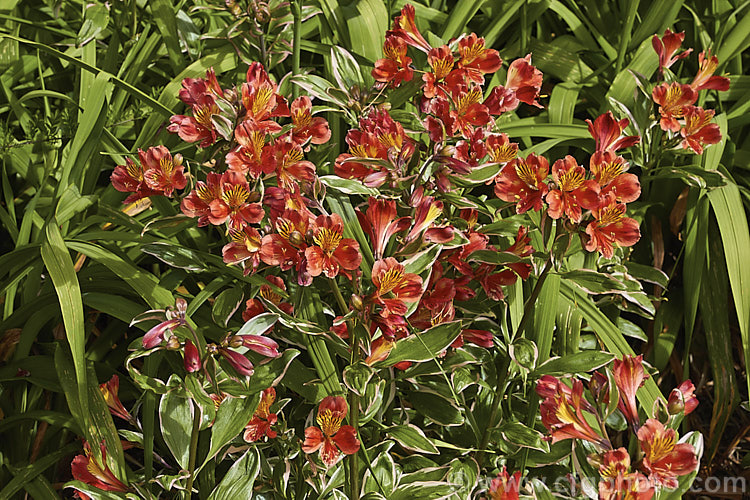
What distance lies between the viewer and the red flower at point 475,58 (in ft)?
3.45

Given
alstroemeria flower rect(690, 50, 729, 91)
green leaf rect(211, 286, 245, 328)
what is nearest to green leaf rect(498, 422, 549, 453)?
green leaf rect(211, 286, 245, 328)

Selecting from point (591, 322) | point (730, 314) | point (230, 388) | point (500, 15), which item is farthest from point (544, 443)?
point (500, 15)

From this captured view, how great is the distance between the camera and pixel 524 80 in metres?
1.09

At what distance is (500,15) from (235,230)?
0.93 m

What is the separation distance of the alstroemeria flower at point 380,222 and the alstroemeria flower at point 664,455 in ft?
1.26

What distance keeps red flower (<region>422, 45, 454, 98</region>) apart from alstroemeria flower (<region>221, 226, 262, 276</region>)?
0.34 m

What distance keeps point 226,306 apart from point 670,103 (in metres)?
0.77

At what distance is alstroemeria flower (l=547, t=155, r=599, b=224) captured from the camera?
0.88 meters

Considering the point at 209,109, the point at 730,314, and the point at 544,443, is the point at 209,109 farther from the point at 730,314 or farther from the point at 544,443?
the point at 730,314

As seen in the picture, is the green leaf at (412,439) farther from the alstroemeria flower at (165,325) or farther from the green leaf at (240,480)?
the alstroemeria flower at (165,325)

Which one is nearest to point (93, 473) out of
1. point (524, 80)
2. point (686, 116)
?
point (524, 80)

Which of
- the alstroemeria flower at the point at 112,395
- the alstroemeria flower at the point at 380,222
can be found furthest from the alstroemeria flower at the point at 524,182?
the alstroemeria flower at the point at 112,395

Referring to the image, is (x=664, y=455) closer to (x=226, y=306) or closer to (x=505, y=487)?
(x=505, y=487)

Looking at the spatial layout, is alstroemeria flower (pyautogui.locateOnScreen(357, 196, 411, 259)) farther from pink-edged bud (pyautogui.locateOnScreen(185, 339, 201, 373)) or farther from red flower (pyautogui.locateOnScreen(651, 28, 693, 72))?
red flower (pyautogui.locateOnScreen(651, 28, 693, 72))
